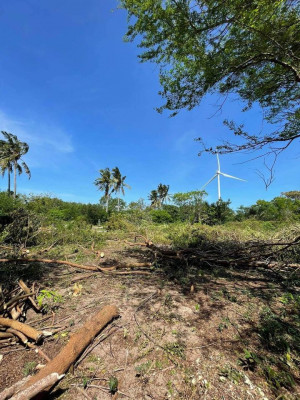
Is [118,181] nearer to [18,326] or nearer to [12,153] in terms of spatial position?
[12,153]

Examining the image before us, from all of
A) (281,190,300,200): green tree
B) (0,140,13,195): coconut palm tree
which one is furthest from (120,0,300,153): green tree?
(281,190,300,200): green tree

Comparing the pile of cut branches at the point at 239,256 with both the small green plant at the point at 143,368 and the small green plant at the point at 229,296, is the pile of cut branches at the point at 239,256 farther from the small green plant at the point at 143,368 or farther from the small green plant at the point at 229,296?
the small green plant at the point at 143,368

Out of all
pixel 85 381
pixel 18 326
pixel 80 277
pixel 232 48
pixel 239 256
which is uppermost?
pixel 232 48

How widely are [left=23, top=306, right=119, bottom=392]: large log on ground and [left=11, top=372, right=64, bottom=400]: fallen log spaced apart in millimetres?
58

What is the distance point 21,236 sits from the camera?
7.98 metres

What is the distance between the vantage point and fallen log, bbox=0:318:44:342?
2457mm

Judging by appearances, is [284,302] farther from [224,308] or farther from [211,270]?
[211,270]

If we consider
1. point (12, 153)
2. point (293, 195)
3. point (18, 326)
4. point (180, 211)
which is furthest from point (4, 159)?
point (293, 195)

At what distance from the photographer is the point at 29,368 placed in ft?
6.82

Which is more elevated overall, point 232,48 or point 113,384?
point 232,48

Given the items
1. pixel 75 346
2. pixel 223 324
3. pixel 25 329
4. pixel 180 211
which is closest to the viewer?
pixel 75 346

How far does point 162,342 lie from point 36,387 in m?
1.43

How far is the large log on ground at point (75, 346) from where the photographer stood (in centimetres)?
184

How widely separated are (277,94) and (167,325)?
4438 mm
